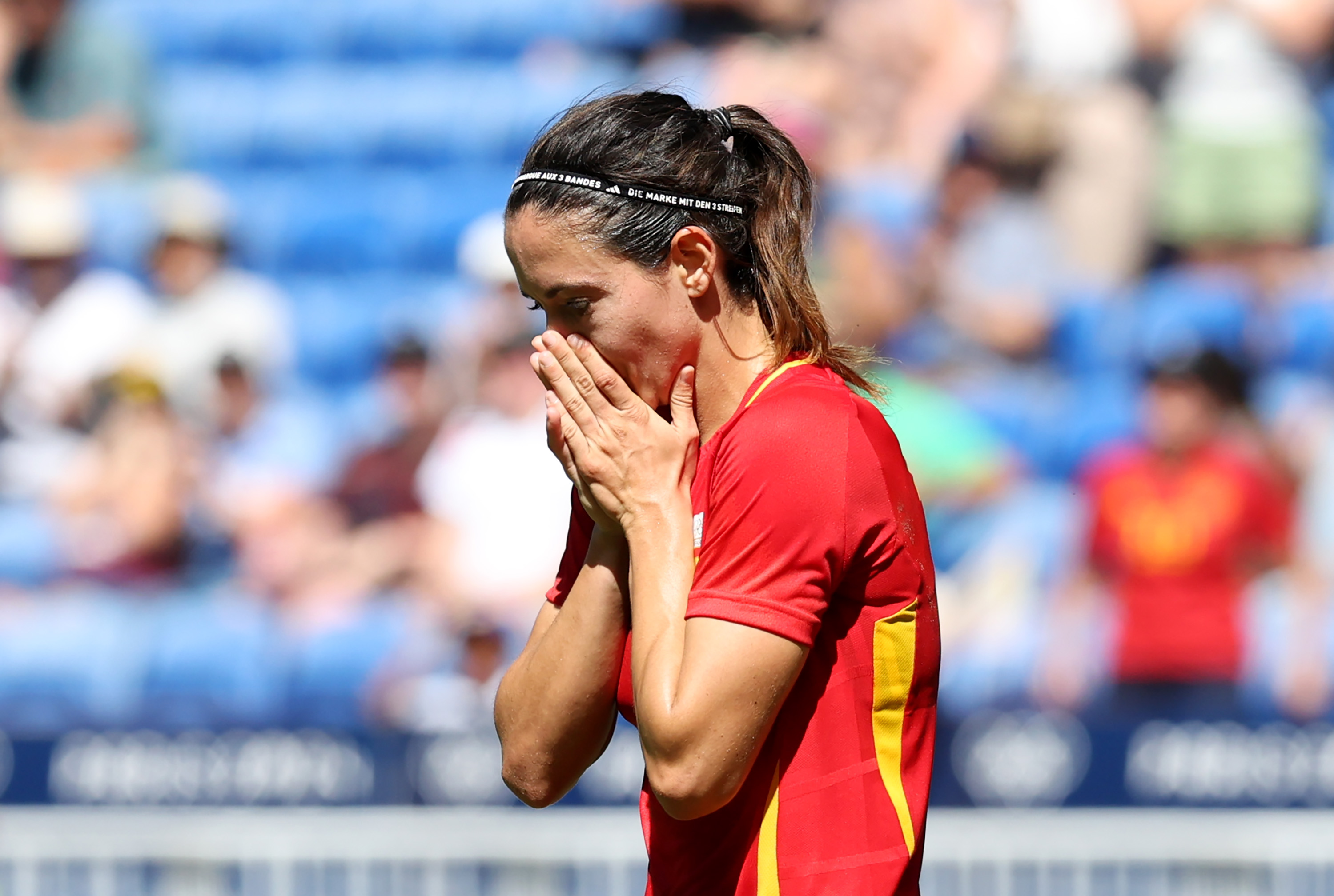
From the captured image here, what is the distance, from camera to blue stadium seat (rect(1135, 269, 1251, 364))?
21.3ft

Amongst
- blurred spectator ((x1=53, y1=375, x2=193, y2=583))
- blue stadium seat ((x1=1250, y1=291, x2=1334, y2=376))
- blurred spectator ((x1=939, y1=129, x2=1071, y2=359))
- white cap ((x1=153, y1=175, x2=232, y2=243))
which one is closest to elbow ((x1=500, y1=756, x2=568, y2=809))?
blurred spectator ((x1=939, y1=129, x2=1071, y2=359))

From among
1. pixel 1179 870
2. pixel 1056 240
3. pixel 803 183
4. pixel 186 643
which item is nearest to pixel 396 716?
pixel 186 643

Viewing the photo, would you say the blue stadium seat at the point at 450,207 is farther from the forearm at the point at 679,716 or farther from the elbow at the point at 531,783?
the forearm at the point at 679,716

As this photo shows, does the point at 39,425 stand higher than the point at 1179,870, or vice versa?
the point at 39,425

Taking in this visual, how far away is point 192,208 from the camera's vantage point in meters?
7.96

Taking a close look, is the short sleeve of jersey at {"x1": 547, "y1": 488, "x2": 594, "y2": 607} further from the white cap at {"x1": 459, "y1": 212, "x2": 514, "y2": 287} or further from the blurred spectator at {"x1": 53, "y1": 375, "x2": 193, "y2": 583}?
the blurred spectator at {"x1": 53, "y1": 375, "x2": 193, "y2": 583}

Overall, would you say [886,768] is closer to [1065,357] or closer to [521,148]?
[1065,357]

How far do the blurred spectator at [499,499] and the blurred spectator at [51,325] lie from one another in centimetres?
185

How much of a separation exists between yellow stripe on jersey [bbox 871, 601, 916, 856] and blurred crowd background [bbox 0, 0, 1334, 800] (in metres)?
3.51

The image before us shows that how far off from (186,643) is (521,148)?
10.2ft

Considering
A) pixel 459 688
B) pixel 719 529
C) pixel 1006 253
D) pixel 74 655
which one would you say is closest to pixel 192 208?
pixel 74 655

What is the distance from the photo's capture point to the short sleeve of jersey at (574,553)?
2.18m

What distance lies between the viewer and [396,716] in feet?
20.2

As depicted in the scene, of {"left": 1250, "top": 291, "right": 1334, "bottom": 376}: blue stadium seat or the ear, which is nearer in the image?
the ear
